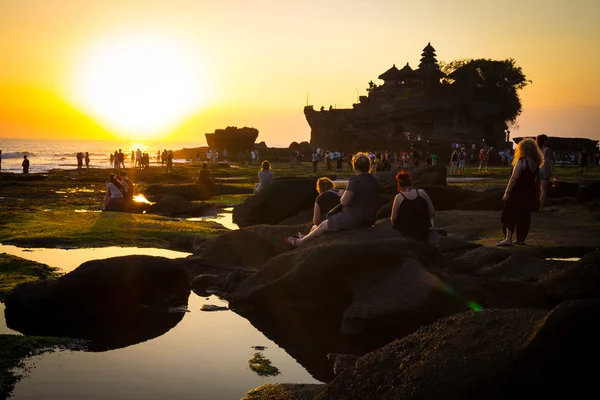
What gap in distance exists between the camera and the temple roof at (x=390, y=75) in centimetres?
11978

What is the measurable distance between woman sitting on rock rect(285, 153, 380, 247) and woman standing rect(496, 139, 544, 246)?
11.0 feet

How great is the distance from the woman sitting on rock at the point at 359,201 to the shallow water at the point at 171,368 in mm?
2745

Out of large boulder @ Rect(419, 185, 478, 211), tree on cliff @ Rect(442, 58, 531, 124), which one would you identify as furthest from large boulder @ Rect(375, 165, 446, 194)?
tree on cliff @ Rect(442, 58, 531, 124)

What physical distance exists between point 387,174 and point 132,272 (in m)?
19.9

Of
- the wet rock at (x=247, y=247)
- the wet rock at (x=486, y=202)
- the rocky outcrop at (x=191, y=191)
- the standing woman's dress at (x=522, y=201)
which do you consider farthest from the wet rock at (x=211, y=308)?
the rocky outcrop at (x=191, y=191)

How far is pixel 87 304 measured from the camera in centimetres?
1130

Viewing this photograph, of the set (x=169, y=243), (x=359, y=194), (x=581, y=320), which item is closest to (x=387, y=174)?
(x=169, y=243)

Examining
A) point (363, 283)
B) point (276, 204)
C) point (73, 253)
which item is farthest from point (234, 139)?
point (363, 283)

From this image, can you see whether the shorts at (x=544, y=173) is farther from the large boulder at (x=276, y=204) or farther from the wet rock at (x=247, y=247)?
the wet rock at (x=247, y=247)

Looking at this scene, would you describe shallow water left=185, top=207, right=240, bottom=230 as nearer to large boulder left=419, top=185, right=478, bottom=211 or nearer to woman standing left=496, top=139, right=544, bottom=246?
large boulder left=419, top=185, right=478, bottom=211

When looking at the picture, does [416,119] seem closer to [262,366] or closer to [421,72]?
[421,72]

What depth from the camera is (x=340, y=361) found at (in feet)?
28.2

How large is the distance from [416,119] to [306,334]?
100 meters

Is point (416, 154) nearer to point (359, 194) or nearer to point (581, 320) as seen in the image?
point (359, 194)
